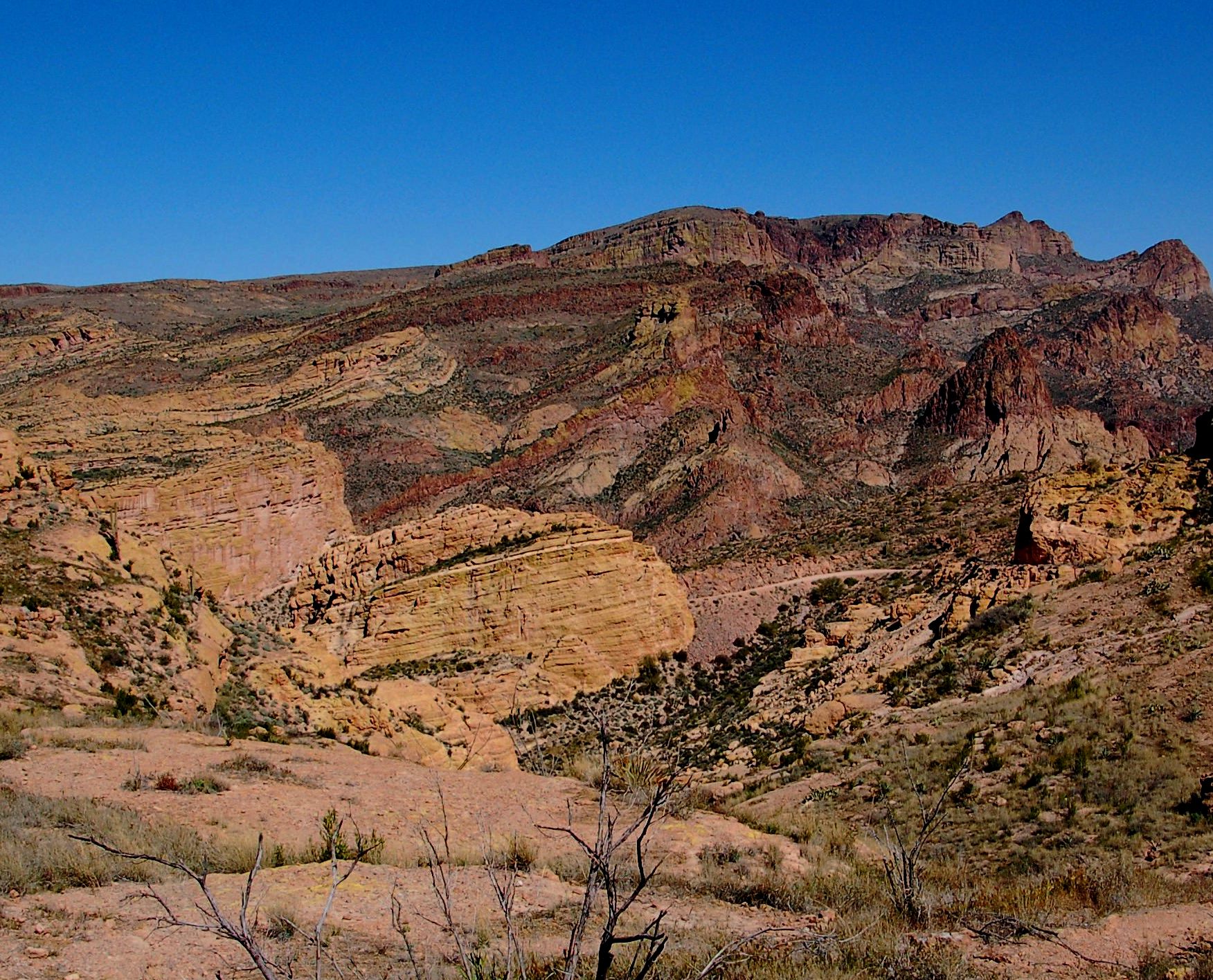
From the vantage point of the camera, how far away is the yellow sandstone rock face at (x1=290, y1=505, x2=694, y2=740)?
27.5m

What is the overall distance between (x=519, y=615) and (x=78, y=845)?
19.4 m

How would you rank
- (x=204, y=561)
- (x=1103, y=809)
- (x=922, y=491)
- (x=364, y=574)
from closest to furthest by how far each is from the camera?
(x=1103, y=809), (x=364, y=574), (x=204, y=561), (x=922, y=491)

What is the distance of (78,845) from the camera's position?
8719mm

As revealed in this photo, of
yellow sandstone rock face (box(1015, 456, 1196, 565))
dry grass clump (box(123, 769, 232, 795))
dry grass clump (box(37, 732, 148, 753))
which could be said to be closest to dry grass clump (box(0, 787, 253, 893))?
dry grass clump (box(123, 769, 232, 795))

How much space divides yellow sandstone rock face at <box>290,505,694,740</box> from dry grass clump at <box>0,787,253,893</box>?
16.6 metres

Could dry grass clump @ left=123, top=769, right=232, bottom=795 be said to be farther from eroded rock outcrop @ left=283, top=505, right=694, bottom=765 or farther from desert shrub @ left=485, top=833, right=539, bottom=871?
eroded rock outcrop @ left=283, top=505, right=694, bottom=765

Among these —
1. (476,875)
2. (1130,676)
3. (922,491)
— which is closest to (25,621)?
(476,875)

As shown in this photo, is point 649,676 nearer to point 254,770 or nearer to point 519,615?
point 519,615

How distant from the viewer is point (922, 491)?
136 ft

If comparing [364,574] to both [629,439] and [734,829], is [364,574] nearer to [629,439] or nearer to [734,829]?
[734,829]

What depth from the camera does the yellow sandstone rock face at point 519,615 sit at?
27516 millimetres

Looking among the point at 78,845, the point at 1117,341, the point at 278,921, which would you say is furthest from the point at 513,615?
the point at 1117,341

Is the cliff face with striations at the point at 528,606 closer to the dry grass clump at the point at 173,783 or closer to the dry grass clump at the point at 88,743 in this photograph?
the dry grass clump at the point at 88,743

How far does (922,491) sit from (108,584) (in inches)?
1200
